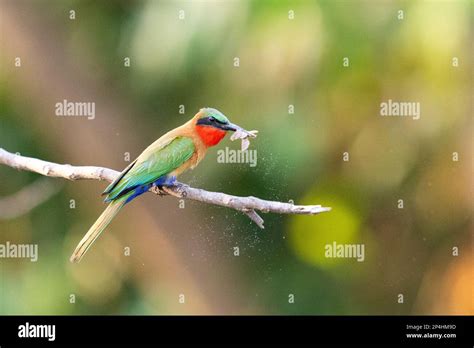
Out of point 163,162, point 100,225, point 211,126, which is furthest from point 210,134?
point 100,225

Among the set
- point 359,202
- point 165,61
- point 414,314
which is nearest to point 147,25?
point 165,61

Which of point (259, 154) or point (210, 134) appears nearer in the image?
point (210, 134)

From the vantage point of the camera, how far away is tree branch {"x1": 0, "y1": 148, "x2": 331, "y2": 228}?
3.51 m

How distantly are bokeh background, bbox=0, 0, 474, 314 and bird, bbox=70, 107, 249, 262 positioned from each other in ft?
2.17

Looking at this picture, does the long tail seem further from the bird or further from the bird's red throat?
the bird's red throat

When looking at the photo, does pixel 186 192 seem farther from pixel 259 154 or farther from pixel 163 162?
pixel 259 154

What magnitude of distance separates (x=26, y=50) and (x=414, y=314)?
9.41 feet

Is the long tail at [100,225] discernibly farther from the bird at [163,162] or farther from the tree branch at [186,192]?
the tree branch at [186,192]

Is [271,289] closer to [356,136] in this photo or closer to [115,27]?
[356,136]

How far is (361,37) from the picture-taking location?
5.16m

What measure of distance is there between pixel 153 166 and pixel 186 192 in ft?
0.74

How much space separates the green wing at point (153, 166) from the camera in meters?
4.00

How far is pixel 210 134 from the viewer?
14.1 ft

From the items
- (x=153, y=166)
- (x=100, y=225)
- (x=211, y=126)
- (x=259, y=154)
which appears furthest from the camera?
(x=259, y=154)
